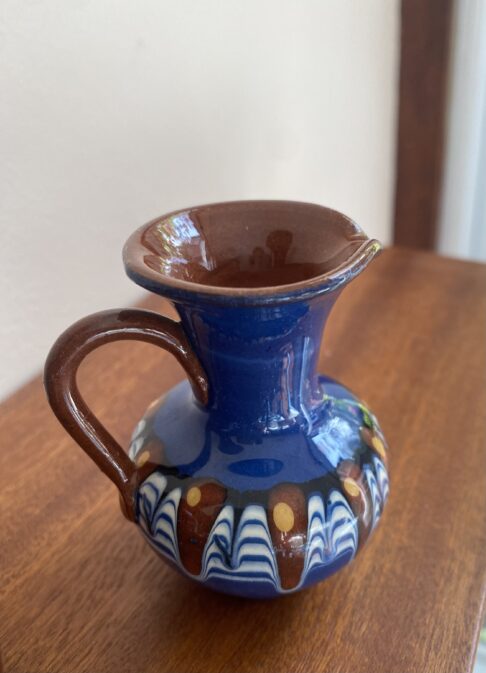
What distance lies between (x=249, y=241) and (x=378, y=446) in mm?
153

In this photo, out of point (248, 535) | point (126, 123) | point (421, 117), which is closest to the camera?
point (248, 535)

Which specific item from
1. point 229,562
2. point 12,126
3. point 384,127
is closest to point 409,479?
point 229,562

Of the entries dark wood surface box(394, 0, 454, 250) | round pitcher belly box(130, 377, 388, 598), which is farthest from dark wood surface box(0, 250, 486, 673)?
dark wood surface box(394, 0, 454, 250)

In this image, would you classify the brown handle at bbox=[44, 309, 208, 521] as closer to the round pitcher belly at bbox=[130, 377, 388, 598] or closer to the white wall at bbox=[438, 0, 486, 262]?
the round pitcher belly at bbox=[130, 377, 388, 598]

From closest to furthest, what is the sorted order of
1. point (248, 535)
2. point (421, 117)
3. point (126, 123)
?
1. point (248, 535)
2. point (126, 123)
3. point (421, 117)

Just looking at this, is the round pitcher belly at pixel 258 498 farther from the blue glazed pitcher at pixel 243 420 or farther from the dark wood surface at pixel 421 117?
the dark wood surface at pixel 421 117

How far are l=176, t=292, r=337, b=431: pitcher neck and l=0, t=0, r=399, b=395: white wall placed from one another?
0.92ft

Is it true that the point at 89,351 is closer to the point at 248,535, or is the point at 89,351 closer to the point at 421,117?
the point at 248,535

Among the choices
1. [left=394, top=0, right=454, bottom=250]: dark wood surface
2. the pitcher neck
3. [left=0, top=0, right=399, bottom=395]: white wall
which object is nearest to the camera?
the pitcher neck

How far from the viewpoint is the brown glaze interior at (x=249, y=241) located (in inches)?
15.2

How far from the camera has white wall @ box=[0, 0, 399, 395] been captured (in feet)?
1.85

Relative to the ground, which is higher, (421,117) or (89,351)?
(89,351)

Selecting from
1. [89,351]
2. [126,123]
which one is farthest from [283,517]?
[126,123]

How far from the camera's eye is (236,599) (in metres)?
0.43
